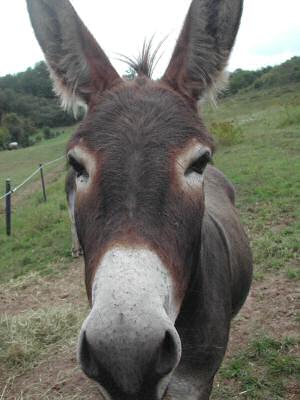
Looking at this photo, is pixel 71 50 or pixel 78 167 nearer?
pixel 78 167

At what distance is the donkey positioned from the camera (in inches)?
63.5

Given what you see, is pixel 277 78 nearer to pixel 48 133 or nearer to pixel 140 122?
pixel 48 133

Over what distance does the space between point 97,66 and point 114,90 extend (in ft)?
0.91

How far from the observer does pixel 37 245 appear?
9211 mm

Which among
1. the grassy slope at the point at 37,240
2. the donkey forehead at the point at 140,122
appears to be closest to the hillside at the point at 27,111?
the grassy slope at the point at 37,240

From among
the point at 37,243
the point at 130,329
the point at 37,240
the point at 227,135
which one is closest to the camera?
the point at 130,329

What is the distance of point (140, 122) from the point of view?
6.81ft

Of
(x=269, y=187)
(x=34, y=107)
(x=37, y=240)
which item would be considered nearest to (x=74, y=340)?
(x=37, y=240)

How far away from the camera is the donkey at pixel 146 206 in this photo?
1.61 metres

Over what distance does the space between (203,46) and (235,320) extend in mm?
3471

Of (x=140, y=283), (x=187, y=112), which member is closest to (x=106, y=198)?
(x=140, y=283)

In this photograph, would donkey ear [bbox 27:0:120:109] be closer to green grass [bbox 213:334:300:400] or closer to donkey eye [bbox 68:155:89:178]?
donkey eye [bbox 68:155:89:178]

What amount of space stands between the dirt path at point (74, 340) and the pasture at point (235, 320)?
0.01m

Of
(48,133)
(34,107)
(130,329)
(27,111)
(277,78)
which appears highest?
(34,107)
